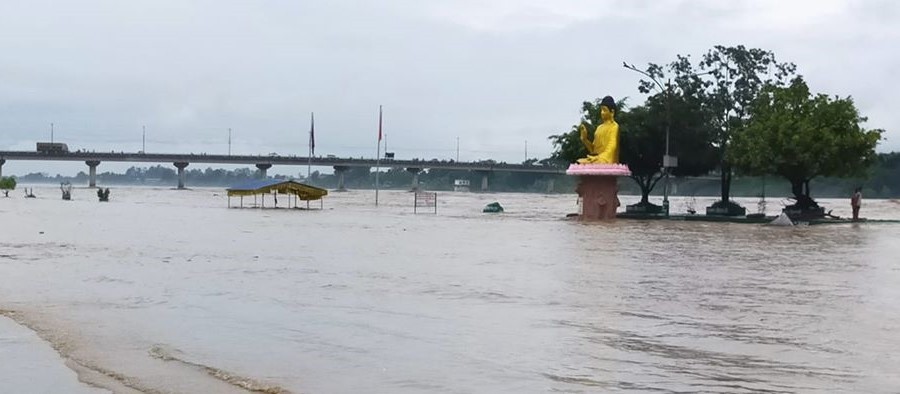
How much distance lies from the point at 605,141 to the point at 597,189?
2264 millimetres

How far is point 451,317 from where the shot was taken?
14.0m


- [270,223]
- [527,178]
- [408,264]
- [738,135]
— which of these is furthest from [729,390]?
[527,178]

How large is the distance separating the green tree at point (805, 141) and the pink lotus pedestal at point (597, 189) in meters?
5.84

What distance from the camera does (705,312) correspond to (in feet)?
48.0

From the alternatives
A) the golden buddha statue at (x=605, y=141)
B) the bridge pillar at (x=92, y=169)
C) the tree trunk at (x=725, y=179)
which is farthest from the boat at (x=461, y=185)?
the golden buddha statue at (x=605, y=141)

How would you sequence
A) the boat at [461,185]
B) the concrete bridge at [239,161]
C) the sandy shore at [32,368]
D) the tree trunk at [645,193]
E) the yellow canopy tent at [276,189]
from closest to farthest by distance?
the sandy shore at [32,368] → the yellow canopy tent at [276,189] → the tree trunk at [645,193] → the concrete bridge at [239,161] → the boat at [461,185]

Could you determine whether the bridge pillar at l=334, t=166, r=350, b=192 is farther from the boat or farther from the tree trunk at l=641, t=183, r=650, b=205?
the tree trunk at l=641, t=183, r=650, b=205

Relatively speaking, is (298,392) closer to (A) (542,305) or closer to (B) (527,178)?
(A) (542,305)

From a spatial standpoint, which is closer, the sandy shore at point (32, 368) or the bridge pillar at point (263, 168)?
the sandy shore at point (32, 368)

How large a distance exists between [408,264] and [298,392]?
13540 millimetres

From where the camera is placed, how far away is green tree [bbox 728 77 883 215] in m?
45.3

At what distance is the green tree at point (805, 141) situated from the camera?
45.3 metres

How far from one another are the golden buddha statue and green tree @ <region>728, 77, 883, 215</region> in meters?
5.89

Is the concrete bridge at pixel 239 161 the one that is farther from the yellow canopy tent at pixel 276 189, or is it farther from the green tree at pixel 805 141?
the green tree at pixel 805 141
